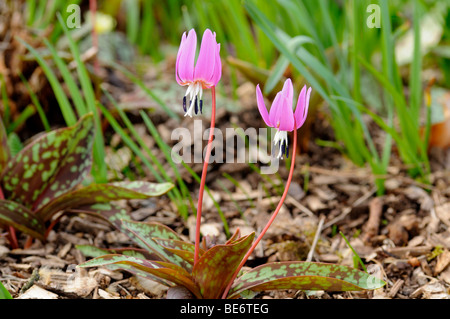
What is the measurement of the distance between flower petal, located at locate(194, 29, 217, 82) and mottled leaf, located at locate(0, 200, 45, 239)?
2.24 feet

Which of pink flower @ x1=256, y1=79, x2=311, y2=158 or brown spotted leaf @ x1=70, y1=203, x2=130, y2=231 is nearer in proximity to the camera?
pink flower @ x1=256, y1=79, x2=311, y2=158

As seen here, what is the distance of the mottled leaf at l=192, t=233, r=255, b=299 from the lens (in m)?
0.96

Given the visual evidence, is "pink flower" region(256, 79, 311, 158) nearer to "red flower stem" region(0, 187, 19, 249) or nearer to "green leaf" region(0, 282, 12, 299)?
"green leaf" region(0, 282, 12, 299)

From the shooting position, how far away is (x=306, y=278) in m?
0.99

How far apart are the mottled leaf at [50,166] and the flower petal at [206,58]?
1.85ft

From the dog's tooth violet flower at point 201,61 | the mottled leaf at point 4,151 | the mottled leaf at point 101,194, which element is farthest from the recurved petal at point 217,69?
the mottled leaf at point 4,151

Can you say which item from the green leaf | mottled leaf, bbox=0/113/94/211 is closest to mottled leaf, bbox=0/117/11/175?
mottled leaf, bbox=0/113/94/211

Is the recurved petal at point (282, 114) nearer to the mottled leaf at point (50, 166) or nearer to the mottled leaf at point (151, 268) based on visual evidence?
the mottled leaf at point (151, 268)

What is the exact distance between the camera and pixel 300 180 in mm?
1809

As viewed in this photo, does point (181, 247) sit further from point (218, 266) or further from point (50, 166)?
point (50, 166)

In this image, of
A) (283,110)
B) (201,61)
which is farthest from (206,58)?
(283,110)

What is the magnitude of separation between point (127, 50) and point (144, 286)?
6.32ft
